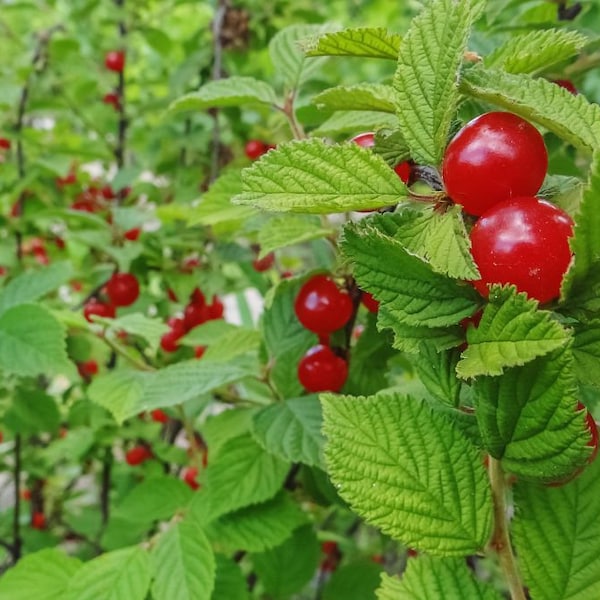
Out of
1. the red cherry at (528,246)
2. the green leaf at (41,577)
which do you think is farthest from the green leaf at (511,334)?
the green leaf at (41,577)

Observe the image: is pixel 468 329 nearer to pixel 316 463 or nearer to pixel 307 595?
pixel 316 463

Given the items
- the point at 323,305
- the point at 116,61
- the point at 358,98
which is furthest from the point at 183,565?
the point at 116,61

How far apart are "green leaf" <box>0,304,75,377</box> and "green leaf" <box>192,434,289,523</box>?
0.27 meters

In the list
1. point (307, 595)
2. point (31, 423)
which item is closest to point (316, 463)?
point (31, 423)

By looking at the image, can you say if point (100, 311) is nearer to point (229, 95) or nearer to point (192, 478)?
point (192, 478)

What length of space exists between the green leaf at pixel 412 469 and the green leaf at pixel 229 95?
1.42ft

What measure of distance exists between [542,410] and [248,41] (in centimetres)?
162

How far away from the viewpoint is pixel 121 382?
99cm

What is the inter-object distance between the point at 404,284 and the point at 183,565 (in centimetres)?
53

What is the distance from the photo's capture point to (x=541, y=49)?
0.53 meters

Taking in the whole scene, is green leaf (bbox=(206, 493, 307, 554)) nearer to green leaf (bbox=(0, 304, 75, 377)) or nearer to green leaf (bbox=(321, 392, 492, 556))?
green leaf (bbox=(0, 304, 75, 377))

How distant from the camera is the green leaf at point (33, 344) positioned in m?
1.00

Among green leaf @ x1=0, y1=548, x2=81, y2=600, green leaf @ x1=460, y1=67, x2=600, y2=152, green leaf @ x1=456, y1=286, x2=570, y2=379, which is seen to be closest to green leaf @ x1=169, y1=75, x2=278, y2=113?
green leaf @ x1=460, y1=67, x2=600, y2=152

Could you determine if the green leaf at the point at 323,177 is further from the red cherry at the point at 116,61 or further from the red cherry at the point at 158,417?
the red cherry at the point at 116,61
